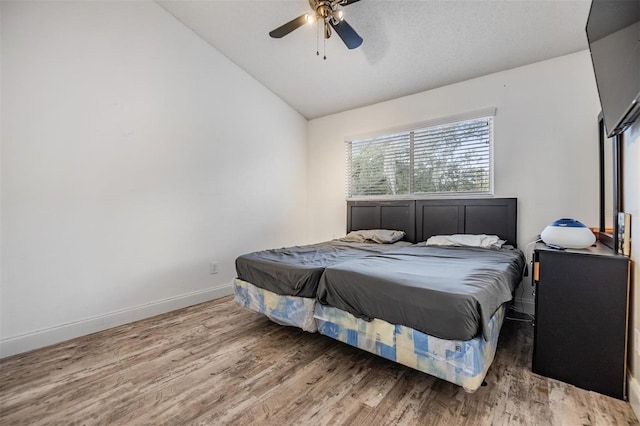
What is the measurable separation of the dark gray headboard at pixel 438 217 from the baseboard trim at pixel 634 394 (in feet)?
5.27

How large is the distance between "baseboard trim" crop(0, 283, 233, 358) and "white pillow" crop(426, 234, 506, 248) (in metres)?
2.72

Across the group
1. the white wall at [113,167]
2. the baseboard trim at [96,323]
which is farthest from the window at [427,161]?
the baseboard trim at [96,323]

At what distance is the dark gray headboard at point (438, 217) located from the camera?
10.1ft

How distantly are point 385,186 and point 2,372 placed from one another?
406cm

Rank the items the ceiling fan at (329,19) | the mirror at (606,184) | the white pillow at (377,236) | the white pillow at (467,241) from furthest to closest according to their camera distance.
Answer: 1. the white pillow at (377,236)
2. the white pillow at (467,241)
3. the mirror at (606,184)
4. the ceiling fan at (329,19)

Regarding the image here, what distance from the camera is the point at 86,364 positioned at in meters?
2.05

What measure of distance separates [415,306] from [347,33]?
2.16 meters

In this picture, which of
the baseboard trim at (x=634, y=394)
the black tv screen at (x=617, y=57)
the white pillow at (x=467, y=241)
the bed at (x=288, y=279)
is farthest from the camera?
the white pillow at (x=467, y=241)

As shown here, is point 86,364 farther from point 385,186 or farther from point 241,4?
point 385,186

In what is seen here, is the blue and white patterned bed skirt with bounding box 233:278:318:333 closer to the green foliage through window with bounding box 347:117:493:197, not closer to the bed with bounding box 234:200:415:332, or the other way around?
the bed with bounding box 234:200:415:332

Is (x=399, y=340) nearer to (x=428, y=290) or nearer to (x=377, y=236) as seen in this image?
(x=428, y=290)

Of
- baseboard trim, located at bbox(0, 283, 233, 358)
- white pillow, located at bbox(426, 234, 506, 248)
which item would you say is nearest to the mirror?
white pillow, located at bbox(426, 234, 506, 248)

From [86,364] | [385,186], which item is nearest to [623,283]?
[385,186]

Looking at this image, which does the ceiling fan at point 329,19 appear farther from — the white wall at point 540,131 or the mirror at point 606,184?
the mirror at point 606,184
